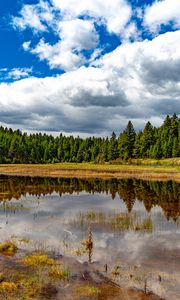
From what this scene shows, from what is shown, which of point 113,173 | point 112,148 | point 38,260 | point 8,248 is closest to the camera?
point 38,260

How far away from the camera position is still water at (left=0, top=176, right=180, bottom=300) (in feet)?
55.3

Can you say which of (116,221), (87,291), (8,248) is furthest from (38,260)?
(116,221)

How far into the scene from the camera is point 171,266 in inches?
699

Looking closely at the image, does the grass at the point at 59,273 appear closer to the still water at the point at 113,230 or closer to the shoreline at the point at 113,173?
the still water at the point at 113,230

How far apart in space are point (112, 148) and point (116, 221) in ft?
381

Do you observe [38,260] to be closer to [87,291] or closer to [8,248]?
[8,248]

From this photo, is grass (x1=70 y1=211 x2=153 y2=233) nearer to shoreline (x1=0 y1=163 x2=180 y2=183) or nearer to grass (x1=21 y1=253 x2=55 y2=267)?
grass (x1=21 y1=253 x2=55 y2=267)

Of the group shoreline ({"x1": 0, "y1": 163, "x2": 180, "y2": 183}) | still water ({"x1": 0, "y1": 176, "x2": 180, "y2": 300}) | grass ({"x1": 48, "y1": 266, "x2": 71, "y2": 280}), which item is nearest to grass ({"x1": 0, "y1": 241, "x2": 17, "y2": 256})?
still water ({"x1": 0, "y1": 176, "x2": 180, "y2": 300})

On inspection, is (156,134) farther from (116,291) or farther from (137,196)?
(116,291)

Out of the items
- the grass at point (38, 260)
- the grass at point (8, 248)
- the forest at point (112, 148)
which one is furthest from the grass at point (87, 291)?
the forest at point (112, 148)

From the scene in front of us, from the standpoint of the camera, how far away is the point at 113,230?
25438 millimetres

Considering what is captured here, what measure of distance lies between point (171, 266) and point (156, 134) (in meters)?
132

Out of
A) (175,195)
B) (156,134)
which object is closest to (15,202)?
(175,195)

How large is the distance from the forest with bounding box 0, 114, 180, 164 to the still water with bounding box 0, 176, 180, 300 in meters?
84.3
